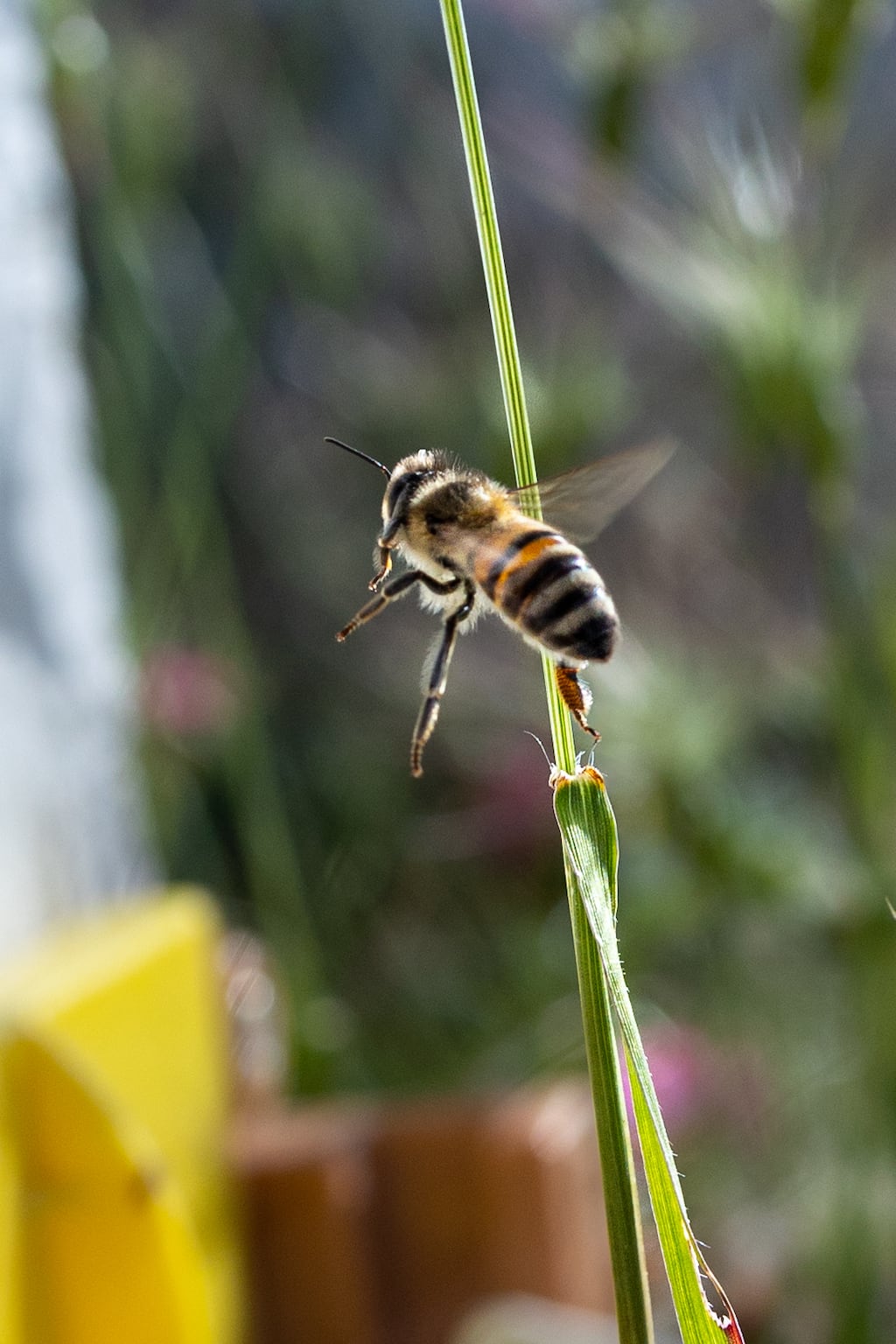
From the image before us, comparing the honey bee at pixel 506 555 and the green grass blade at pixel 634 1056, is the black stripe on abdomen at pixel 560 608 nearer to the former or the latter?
the honey bee at pixel 506 555

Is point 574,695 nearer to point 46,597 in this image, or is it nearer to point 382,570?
point 382,570

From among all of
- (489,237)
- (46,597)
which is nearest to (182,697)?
(46,597)

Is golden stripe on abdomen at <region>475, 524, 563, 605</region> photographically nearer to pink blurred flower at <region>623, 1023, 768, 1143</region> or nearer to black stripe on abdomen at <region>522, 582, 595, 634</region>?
black stripe on abdomen at <region>522, 582, 595, 634</region>

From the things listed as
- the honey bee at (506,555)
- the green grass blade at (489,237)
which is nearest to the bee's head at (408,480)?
the honey bee at (506,555)

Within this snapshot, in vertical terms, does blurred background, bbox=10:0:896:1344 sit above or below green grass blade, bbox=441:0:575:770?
above

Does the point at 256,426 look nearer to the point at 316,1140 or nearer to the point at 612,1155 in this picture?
the point at 316,1140

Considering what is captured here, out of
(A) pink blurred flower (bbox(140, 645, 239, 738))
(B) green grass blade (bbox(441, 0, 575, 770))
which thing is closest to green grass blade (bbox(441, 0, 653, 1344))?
(B) green grass blade (bbox(441, 0, 575, 770))

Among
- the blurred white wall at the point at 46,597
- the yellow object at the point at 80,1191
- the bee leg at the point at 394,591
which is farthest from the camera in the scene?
the blurred white wall at the point at 46,597
